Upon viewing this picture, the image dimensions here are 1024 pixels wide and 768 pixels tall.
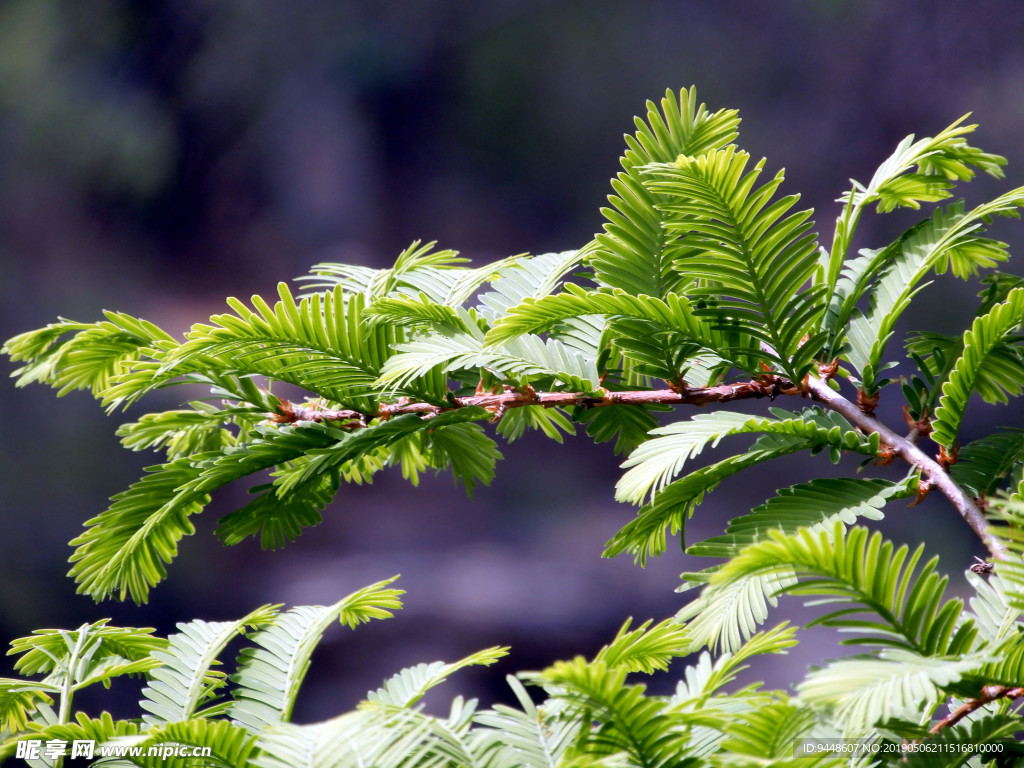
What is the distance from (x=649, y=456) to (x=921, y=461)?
6.7 inches

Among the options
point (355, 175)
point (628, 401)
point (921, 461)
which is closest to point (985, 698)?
point (921, 461)

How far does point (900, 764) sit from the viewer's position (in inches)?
13.4

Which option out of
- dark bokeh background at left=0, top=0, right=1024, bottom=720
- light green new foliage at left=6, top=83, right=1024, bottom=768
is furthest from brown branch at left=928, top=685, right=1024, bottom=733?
dark bokeh background at left=0, top=0, right=1024, bottom=720

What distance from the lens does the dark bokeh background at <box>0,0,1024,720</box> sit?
1644 millimetres

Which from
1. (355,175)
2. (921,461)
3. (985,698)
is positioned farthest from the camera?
(355,175)

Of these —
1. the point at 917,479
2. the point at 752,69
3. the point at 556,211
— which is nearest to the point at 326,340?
the point at 917,479

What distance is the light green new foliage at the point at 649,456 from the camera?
1.09ft

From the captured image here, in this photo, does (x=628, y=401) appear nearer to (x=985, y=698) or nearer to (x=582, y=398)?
(x=582, y=398)

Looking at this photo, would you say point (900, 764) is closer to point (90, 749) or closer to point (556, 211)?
point (90, 749)

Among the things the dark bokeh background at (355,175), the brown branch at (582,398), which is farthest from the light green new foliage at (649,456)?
the dark bokeh background at (355,175)

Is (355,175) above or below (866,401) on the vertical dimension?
above

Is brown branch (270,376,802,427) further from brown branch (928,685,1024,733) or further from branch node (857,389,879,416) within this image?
brown branch (928,685,1024,733)

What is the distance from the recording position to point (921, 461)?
474mm

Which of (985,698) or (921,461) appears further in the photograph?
(921,461)
